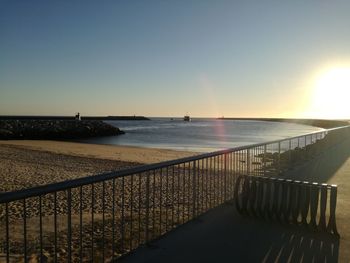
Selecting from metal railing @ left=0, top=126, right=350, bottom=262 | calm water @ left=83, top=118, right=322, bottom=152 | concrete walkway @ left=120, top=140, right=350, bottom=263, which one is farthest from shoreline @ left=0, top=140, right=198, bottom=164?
concrete walkway @ left=120, top=140, right=350, bottom=263

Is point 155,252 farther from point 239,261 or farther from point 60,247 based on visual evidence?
point 60,247

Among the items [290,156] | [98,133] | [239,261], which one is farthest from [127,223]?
[98,133]

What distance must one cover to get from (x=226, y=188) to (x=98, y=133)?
64.4m

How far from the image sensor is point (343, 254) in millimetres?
5199

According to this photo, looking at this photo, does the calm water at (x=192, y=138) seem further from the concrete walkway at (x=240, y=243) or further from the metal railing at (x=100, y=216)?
the concrete walkway at (x=240, y=243)

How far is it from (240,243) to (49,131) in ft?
197

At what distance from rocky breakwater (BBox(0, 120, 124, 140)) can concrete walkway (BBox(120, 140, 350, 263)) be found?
5013cm

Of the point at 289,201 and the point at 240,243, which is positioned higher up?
the point at 289,201

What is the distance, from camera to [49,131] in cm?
6194

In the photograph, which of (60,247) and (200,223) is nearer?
(60,247)

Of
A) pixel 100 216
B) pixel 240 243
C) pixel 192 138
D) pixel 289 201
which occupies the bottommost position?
pixel 192 138

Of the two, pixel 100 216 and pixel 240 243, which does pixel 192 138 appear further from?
pixel 240 243

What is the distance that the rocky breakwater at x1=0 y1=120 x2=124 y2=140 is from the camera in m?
55.7

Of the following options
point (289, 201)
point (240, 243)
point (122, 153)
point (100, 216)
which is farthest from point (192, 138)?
point (240, 243)
